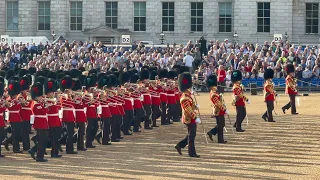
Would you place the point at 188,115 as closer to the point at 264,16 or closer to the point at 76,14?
the point at 264,16

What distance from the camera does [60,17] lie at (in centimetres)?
5306

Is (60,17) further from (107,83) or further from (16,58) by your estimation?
(107,83)

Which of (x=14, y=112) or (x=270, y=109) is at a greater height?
(x=14, y=112)

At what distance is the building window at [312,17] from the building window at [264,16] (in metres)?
2.36

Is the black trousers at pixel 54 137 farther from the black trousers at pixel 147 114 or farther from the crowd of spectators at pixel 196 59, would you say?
the crowd of spectators at pixel 196 59

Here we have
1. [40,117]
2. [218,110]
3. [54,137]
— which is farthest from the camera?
[218,110]

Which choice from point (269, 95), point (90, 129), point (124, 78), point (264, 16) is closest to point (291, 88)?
point (269, 95)

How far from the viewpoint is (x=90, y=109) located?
70.4 ft

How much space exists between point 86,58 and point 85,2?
12.9 metres

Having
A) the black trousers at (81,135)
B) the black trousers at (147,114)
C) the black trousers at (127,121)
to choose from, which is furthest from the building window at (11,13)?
the black trousers at (81,135)

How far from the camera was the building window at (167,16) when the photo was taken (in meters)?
52.3

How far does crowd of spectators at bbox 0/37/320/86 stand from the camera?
38062 mm

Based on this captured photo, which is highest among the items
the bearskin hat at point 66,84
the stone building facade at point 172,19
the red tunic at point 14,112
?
the stone building facade at point 172,19

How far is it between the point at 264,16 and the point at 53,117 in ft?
108
